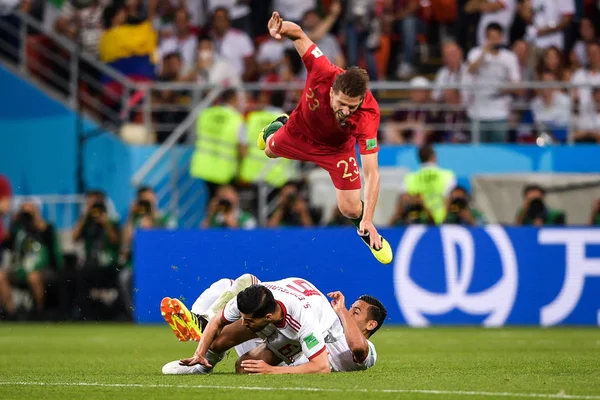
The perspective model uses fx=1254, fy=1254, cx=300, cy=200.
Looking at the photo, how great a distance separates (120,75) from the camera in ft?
72.8

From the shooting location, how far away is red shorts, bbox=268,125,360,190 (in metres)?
12.6

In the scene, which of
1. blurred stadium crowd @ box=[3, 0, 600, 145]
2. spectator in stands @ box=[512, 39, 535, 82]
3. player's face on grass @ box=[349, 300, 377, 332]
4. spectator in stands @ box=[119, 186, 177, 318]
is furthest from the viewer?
spectator in stands @ box=[512, 39, 535, 82]

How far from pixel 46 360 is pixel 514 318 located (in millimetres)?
7785

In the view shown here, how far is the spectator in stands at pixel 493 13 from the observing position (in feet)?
72.5

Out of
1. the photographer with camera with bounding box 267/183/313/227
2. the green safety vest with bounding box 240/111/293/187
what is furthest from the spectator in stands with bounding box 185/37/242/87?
the photographer with camera with bounding box 267/183/313/227

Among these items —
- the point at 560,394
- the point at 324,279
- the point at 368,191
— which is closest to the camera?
the point at 560,394

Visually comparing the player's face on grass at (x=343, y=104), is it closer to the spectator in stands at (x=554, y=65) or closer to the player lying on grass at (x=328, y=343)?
the player lying on grass at (x=328, y=343)

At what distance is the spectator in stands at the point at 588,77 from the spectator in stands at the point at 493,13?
1512 mm

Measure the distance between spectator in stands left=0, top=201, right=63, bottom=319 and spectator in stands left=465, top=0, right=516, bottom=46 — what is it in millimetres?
8198

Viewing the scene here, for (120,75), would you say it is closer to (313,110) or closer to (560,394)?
(313,110)

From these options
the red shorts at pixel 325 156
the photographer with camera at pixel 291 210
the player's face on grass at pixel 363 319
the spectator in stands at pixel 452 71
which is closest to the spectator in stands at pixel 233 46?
the spectator in stands at pixel 452 71

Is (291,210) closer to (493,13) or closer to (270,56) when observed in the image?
(270,56)

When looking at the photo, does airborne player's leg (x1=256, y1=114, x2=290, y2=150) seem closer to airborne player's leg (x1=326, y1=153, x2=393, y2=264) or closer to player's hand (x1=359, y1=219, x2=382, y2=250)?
airborne player's leg (x1=326, y1=153, x2=393, y2=264)

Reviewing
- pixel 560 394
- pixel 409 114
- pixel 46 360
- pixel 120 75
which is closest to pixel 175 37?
pixel 120 75
